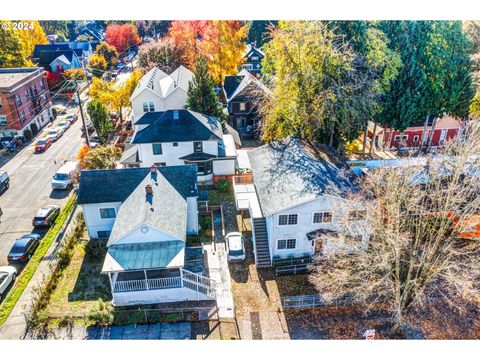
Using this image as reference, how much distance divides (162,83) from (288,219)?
103 feet

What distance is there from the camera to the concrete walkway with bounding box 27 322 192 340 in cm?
2142

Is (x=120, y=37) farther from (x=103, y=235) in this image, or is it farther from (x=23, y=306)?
(x=23, y=306)

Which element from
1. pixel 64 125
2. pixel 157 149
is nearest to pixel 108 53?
pixel 64 125

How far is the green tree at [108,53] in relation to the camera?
77.4m

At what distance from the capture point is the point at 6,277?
2519cm

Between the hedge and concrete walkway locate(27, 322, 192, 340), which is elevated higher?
the hedge

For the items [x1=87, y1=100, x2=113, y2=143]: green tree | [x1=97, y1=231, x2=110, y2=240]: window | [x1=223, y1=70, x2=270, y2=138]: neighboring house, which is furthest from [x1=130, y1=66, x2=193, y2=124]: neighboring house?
[x1=97, y1=231, x2=110, y2=240]: window

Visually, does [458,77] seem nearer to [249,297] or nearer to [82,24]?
[249,297]

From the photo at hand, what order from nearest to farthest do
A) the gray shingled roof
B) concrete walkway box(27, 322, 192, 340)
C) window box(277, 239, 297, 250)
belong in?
concrete walkway box(27, 322, 192, 340) < the gray shingled roof < window box(277, 239, 297, 250)

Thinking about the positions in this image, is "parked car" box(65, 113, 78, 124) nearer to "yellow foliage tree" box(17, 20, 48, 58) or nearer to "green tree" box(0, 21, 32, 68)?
"green tree" box(0, 21, 32, 68)

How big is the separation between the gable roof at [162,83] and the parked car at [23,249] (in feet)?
72.1

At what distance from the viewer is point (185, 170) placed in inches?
1170

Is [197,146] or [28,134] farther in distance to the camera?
[28,134]

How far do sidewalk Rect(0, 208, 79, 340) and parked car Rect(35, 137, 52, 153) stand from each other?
20511 mm
